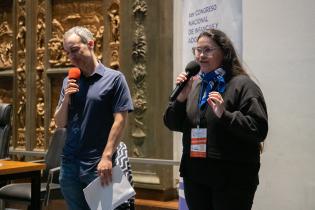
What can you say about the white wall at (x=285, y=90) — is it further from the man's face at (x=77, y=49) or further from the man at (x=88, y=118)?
the man's face at (x=77, y=49)

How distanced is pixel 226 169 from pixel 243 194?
0.42 ft

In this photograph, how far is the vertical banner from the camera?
2930mm

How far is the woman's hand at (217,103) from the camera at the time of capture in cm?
206

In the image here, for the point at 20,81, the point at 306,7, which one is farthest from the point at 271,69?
the point at 20,81

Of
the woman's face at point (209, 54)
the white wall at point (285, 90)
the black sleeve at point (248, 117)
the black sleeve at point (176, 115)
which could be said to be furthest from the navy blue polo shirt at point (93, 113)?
the white wall at point (285, 90)

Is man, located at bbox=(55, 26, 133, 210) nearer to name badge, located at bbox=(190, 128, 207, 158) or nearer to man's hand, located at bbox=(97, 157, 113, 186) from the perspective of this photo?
man's hand, located at bbox=(97, 157, 113, 186)

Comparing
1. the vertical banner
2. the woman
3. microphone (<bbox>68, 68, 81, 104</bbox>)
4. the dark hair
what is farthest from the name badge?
the vertical banner

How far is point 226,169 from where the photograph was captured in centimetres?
209

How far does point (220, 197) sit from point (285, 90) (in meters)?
2.02

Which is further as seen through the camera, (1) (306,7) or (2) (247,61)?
(2) (247,61)

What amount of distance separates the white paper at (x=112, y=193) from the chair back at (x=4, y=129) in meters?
1.72

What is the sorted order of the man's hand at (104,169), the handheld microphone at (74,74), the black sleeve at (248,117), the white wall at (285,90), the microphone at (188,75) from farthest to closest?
1. the white wall at (285,90)
2. the handheld microphone at (74,74)
3. the man's hand at (104,169)
4. the microphone at (188,75)
5. the black sleeve at (248,117)

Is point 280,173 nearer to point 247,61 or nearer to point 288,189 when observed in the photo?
point 288,189

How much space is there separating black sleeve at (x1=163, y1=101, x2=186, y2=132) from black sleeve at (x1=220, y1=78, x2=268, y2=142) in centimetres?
28
